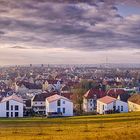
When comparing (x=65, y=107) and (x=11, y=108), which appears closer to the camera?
(x=11, y=108)

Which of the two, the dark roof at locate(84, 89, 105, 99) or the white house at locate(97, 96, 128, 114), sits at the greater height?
the dark roof at locate(84, 89, 105, 99)

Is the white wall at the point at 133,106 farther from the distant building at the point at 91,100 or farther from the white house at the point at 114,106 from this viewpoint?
the distant building at the point at 91,100

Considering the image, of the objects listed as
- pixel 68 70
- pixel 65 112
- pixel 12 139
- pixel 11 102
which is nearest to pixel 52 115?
pixel 65 112

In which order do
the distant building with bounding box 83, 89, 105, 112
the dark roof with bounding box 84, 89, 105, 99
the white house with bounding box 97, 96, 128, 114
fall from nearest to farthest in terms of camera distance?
the white house with bounding box 97, 96, 128, 114
the distant building with bounding box 83, 89, 105, 112
the dark roof with bounding box 84, 89, 105, 99

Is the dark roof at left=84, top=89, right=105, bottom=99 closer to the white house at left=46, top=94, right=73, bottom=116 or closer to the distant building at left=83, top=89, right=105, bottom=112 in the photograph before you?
the distant building at left=83, top=89, right=105, bottom=112

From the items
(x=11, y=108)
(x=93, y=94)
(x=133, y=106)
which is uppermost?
(x=93, y=94)

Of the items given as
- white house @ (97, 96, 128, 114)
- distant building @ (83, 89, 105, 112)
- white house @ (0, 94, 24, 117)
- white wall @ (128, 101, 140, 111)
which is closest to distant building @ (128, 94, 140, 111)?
white wall @ (128, 101, 140, 111)

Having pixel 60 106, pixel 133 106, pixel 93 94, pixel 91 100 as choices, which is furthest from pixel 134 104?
pixel 60 106

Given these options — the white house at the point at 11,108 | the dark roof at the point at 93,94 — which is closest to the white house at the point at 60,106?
the white house at the point at 11,108

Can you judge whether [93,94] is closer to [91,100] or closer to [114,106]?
[91,100]

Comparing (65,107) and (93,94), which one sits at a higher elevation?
(93,94)

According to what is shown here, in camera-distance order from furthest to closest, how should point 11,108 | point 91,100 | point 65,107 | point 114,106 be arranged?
1. point 91,100
2. point 114,106
3. point 65,107
4. point 11,108
